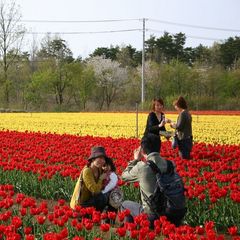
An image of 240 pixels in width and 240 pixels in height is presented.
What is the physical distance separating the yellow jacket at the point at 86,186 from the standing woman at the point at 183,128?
524 cm

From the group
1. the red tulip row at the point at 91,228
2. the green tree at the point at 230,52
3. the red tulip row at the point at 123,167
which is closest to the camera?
the red tulip row at the point at 91,228

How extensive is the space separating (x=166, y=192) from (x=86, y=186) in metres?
1.36

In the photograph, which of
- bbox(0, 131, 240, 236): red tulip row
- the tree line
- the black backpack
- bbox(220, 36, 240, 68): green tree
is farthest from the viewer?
bbox(220, 36, 240, 68): green tree

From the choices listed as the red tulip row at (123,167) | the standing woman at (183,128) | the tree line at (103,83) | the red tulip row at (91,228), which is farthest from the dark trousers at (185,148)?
the tree line at (103,83)

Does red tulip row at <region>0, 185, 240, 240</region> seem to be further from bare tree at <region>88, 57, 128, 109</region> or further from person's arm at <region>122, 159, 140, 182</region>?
bare tree at <region>88, 57, 128, 109</region>

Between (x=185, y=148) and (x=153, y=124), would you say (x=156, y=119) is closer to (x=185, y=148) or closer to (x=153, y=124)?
(x=153, y=124)

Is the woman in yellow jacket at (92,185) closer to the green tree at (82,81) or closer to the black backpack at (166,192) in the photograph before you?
the black backpack at (166,192)

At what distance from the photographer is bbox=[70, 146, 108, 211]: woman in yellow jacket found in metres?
6.24

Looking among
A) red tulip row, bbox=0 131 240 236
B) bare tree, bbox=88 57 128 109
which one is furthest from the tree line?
red tulip row, bbox=0 131 240 236

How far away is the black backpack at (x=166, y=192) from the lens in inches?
210

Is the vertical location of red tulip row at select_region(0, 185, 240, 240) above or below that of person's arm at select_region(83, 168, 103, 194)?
below

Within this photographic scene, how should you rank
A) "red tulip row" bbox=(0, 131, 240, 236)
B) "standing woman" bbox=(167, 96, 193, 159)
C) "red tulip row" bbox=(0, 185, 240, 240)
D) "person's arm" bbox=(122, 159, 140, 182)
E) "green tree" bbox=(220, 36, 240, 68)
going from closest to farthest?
1. "red tulip row" bbox=(0, 185, 240, 240)
2. "person's arm" bbox=(122, 159, 140, 182)
3. "red tulip row" bbox=(0, 131, 240, 236)
4. "standing woman" bbox=(167, 96, 193, 159)
5. "green tree" bbox=(220, 36, 240, 68)

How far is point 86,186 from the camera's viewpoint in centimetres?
630

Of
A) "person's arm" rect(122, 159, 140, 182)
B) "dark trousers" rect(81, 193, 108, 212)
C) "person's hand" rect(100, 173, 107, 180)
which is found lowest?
"dark trousers" rect(81, 193, 108, 212)
